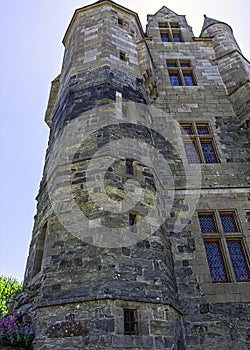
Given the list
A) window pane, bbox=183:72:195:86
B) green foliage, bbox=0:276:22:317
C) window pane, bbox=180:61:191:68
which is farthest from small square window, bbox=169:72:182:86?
green foliage, bbox=0:276:22:317

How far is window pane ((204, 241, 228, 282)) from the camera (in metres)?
6.60

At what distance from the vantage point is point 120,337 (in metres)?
4.46

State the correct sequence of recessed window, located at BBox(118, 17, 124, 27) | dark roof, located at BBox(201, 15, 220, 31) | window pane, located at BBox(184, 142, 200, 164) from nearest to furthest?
1. window pane, located at BBox(184, 142, 200, 164)
2. recessed window, located at BBox(118, 17, 124, 27)
3. dark roof, located at BBox(201, 15, 220, 31)

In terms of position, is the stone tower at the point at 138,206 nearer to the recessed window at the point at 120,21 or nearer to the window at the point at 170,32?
the recessed window at the point at 120,21

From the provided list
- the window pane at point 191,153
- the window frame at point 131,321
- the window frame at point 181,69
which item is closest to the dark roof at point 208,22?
the window frame at point 181,69

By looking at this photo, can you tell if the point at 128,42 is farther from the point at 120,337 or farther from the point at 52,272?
the point at 120,337

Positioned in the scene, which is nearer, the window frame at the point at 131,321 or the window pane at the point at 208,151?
the window frame at the point at 131,321

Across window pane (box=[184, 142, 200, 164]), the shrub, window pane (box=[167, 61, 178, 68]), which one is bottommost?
the shrub

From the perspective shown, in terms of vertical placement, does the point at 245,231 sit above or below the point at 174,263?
above

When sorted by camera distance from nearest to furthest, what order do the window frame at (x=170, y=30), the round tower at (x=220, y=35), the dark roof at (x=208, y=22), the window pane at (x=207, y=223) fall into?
the window pane at (x=207, y=223) → the round tower at (x=220, y=35) → the window frame at (x=170, y=30) → the dark roof at (x=208, y=22)

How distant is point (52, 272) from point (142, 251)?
5.13 feet

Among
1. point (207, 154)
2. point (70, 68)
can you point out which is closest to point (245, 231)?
point (207, 154)

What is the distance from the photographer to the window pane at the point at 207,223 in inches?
289

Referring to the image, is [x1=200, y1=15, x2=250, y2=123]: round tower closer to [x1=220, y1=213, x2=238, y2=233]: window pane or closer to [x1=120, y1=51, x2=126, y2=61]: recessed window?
[x1=220, y1=213, x2=238, y2=233]: window pane
